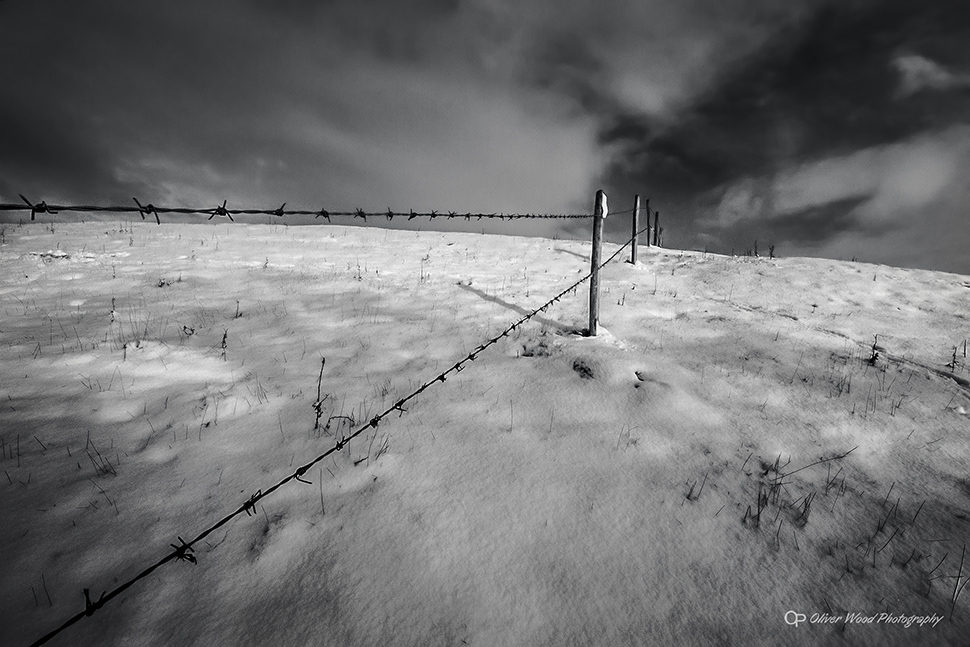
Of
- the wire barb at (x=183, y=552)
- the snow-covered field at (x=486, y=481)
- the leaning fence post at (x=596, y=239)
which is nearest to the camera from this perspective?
the wire barb at (x=183, y=552)

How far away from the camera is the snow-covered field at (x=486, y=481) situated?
1.93m

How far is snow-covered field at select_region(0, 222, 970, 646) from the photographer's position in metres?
1.93

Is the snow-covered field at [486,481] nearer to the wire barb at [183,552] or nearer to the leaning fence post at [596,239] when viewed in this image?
the wire barb at [183,552]

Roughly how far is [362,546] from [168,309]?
6.58 meters

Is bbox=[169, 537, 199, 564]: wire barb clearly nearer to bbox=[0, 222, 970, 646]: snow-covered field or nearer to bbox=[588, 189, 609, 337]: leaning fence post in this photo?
bbox=[0, 222, 970, 646]: snow-covered field

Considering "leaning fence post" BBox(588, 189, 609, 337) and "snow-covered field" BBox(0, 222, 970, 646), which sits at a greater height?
"leaning fence post" BBox(588, 189, 609, 337)

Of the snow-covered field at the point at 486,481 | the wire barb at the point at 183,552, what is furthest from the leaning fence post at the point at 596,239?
the wire barb at the point at 183,552

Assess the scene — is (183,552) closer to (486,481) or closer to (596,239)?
(486,481)

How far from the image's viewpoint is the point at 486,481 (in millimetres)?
2781

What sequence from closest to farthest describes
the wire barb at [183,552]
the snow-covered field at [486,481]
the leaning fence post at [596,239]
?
the wire barb at [183,552], the snow-covered field at [486,481], the leaning fence post at [596,239]

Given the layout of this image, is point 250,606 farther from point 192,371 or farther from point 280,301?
point 280,301

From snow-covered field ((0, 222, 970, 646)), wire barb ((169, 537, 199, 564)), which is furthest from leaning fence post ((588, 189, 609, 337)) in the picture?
wire barb ((169, 537, 199, 564))

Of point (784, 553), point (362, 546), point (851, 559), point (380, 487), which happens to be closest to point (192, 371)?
point (380, 487)

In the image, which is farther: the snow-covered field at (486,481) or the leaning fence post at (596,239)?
the leaning fence post at (596,239)
